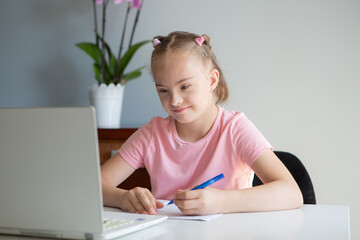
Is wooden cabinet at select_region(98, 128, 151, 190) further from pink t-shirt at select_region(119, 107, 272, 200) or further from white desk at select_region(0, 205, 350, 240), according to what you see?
white desk at select_region(0, 205, 350, 240)

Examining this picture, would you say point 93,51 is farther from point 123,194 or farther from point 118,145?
point 123,194

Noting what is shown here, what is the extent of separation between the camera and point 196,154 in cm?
138

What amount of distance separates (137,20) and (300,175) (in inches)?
43.6


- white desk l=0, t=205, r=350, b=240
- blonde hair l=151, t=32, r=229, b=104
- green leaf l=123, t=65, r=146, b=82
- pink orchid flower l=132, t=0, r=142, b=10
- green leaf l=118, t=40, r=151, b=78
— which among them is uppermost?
pink orchid flower l=132, t=0, r=142, b=10

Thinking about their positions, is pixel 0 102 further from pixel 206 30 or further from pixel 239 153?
pixel 239 153

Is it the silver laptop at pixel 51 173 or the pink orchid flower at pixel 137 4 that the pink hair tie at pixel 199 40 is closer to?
the silver laptop at pixel 51 173

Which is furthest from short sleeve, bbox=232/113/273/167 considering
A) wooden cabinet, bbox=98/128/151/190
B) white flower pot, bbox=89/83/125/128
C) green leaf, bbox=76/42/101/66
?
green leaf, bbox=76/42/101/66

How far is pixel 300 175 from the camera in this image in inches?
59.8

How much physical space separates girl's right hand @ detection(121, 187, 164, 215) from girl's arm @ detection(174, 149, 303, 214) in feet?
0.24

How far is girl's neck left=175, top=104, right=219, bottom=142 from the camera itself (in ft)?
4.60

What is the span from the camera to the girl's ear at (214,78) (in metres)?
1.40

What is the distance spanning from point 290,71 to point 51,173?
149 centimetres

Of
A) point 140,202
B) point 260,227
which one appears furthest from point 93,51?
point 260,227

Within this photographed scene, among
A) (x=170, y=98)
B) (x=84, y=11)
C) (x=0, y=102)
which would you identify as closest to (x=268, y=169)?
(x=170, y=98)
